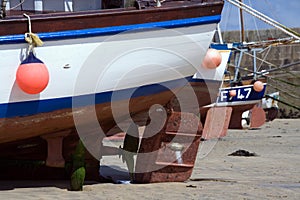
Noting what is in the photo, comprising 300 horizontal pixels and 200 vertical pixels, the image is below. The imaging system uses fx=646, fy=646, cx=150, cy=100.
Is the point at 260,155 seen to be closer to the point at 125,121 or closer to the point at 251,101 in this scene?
the point at 125,121

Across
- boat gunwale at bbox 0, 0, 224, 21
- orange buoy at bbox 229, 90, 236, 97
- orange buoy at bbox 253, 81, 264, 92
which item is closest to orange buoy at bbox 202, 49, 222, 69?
boat gunwale at bbox 0, 0, 224, 21

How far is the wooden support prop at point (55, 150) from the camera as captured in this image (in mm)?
5843

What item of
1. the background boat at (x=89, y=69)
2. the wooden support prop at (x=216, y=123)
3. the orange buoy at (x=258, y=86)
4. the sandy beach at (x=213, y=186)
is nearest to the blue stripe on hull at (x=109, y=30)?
the background boat at (x=89, y=69)

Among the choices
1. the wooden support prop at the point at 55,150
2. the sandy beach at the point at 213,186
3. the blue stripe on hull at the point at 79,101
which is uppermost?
the blue stripe on hull at the point at 79,101

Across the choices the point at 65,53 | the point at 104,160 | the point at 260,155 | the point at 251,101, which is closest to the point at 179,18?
the point at 65,53

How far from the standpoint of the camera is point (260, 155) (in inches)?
379

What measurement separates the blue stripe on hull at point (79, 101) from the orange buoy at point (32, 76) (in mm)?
234

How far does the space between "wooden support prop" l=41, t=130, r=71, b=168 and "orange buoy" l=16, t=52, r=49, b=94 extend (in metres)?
0.87

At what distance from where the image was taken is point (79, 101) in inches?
216

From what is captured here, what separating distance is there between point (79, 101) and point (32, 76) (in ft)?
2.12

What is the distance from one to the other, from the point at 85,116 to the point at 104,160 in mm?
2941

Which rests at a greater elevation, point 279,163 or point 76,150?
point 76,150

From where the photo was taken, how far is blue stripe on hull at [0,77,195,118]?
520 centimetres

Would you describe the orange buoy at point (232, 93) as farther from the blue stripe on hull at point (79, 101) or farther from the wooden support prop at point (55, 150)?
the wooden support prop at point (55, 150)
